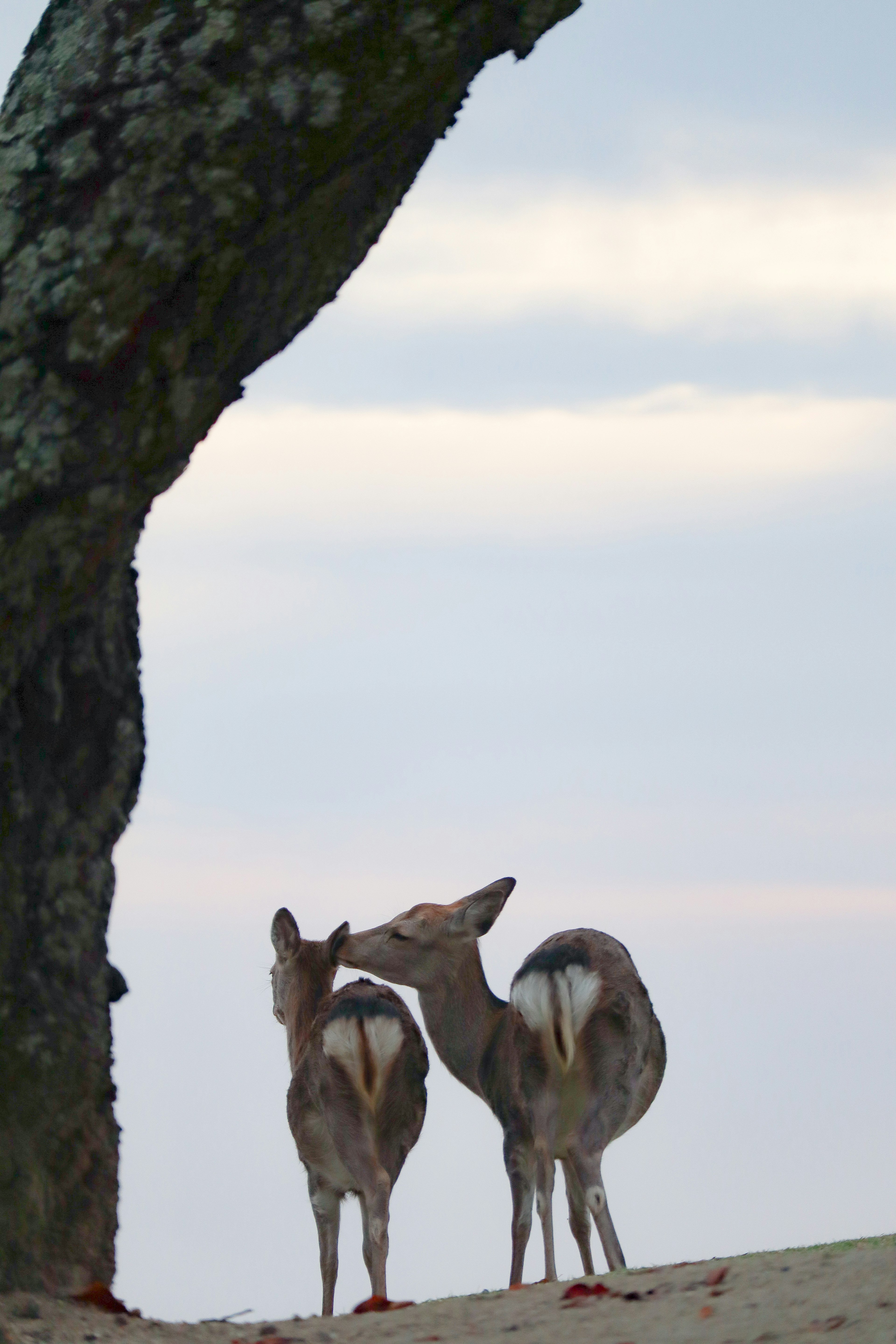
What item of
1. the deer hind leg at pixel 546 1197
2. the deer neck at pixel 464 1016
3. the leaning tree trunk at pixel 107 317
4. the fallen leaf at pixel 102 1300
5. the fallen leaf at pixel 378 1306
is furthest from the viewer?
the deer neck at pixel 464 1016

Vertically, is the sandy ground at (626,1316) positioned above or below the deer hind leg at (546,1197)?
below

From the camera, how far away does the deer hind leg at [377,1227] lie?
28.5 ft

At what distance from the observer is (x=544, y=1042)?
360 inches

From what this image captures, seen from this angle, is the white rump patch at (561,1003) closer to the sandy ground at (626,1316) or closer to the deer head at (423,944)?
the deer head at (423,944)

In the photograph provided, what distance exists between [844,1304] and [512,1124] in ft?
14.9

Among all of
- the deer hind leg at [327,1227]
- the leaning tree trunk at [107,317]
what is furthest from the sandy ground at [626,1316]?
the deer hind leg at [327,1227]

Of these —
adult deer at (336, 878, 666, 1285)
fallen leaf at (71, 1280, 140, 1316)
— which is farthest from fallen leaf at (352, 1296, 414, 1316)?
adult deer at (336, 878, 666, 1285)

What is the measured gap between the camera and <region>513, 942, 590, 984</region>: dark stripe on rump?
923 cm

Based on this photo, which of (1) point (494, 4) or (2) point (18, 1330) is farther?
(1) point (494, 4)

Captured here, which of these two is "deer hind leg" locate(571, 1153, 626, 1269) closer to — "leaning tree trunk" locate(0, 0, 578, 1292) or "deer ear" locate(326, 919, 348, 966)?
"deer ear" locate(326, 919, 348, 966)

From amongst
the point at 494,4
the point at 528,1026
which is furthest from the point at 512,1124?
the point at 494,4

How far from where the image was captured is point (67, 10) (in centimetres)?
507

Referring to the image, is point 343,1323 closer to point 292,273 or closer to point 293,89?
point 292,273

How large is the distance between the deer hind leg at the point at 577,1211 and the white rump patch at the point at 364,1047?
1.27m
